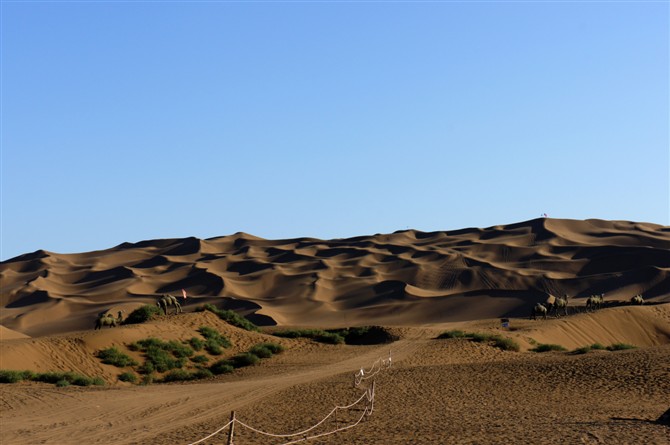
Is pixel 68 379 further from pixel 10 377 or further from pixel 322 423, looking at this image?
pixel 322 423

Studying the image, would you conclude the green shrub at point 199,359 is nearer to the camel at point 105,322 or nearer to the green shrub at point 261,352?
the green shrub at point 261,352

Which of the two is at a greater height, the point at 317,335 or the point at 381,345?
the point at 317,335

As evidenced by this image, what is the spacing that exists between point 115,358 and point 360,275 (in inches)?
2045

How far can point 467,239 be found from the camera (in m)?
99.1

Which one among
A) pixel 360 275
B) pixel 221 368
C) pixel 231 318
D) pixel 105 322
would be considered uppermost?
pixel 360 275

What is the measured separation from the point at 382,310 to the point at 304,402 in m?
39.3

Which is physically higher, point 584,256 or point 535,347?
point 584,256

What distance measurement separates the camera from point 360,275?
80.9m

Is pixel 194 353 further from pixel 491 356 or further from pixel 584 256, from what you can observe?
pixel 584 256

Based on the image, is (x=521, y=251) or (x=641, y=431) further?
(x=521, y=251)

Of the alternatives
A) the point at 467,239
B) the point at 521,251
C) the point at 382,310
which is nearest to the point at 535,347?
the point at 382,310

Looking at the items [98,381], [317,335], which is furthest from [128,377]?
[317,335]

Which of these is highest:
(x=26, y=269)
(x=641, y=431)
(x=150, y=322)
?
(x=26, y=269)

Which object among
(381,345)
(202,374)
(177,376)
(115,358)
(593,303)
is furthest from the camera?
(593,303)
